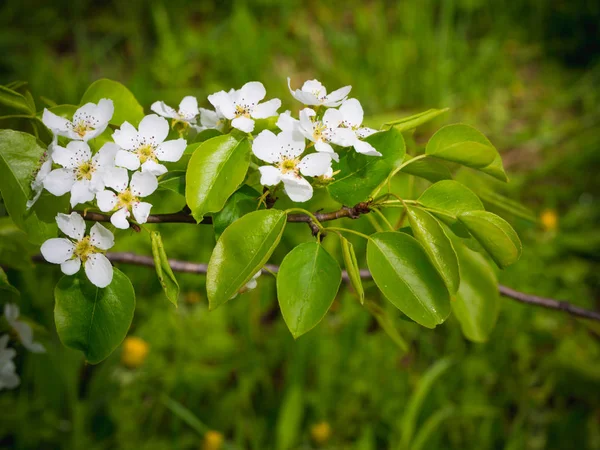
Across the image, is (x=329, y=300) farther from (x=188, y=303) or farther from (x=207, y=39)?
(x=207, y=39)

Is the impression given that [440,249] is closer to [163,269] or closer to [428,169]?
[428,169]

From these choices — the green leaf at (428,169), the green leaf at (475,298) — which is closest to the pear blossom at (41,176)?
the green leaf at (428,169)

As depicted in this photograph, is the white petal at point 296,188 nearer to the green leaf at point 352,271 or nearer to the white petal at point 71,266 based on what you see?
the green leaf at point 352,271

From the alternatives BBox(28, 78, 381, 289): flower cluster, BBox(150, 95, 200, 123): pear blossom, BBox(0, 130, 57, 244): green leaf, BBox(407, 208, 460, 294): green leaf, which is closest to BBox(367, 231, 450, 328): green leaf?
BBox(407, 208, 460, 294): green leaf

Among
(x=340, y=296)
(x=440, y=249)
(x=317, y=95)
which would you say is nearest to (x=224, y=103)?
(x=317, y=95)

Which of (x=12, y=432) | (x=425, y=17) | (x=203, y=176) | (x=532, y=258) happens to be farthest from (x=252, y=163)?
(x=425, y=17)

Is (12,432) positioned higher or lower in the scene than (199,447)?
higher
